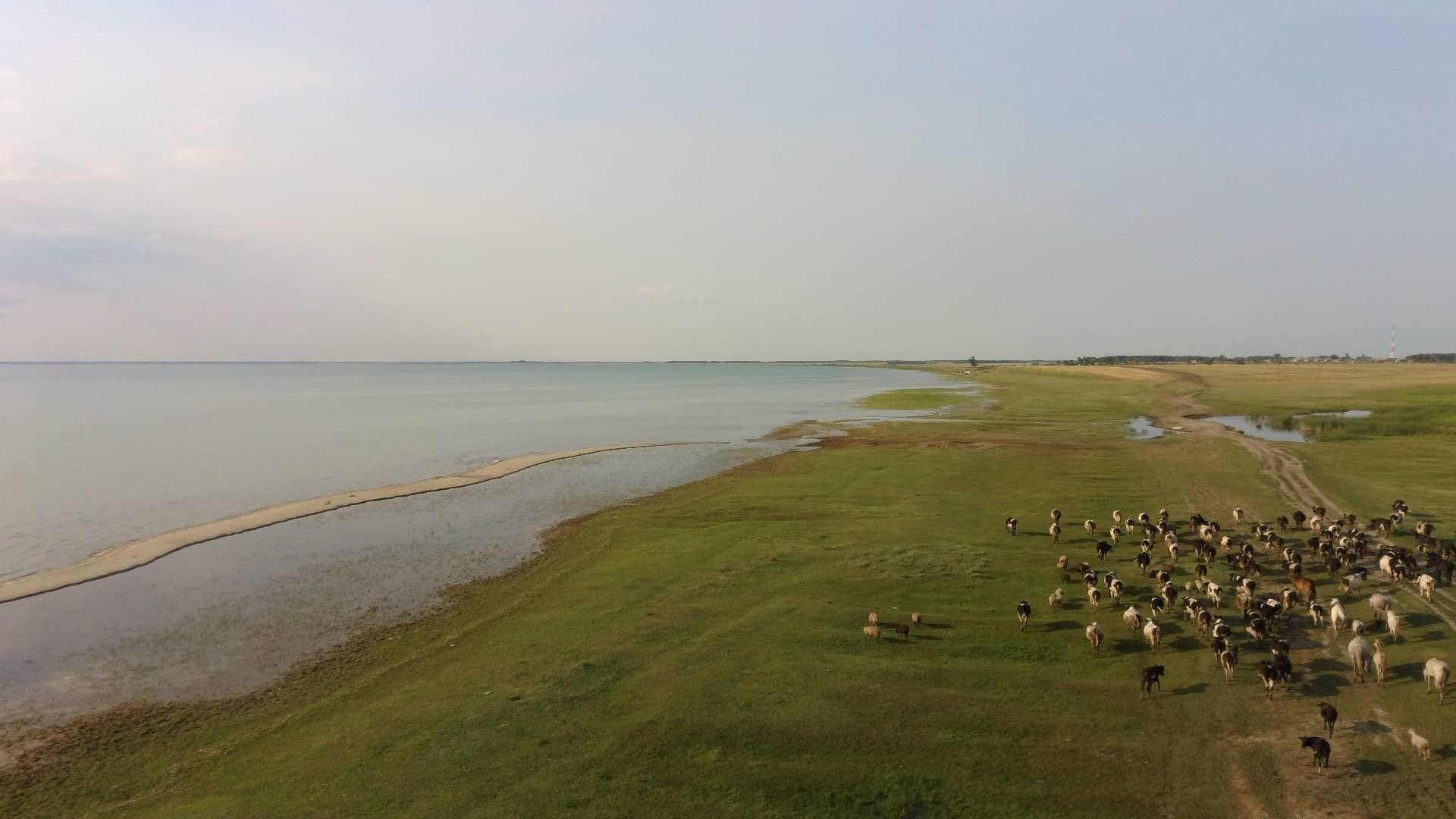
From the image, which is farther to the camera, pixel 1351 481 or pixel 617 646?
pixel 1351 481

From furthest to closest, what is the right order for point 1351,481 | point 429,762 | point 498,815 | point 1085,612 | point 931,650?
point 1351,481
point 1085,612
point 931,650
point 429,762
point 498,815

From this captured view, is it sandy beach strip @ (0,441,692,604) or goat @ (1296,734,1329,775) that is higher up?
goat @ (1296,734,1329,775)

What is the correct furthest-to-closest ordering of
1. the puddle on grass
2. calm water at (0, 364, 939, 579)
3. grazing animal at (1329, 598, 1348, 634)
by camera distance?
the puddle on grass → calm water at (0, 364, 939, 579) → grazing animal at (1329, 598, 1348, 634)

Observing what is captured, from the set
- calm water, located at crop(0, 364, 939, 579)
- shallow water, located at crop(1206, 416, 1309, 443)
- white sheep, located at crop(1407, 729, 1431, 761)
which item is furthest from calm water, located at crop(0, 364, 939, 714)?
shallow water, located at crop(1206, 416, 1309, 443)

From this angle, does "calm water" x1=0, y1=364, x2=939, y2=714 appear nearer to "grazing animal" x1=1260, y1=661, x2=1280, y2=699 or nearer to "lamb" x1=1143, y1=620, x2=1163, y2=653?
"lamb" x1=1143, y1=620, x2=1163, y2=653

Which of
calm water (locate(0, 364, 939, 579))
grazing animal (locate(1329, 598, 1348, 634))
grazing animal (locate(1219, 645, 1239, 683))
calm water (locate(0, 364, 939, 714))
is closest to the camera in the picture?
grazing animal (locate(1219, 645, 1239, 683))

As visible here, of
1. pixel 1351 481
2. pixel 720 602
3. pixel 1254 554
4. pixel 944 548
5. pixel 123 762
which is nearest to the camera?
pixel 123 762

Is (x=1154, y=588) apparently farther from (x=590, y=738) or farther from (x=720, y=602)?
(x=590, y=738)

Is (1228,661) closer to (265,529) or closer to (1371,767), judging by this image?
(1371,767)

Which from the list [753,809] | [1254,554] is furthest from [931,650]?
[1254,554]
